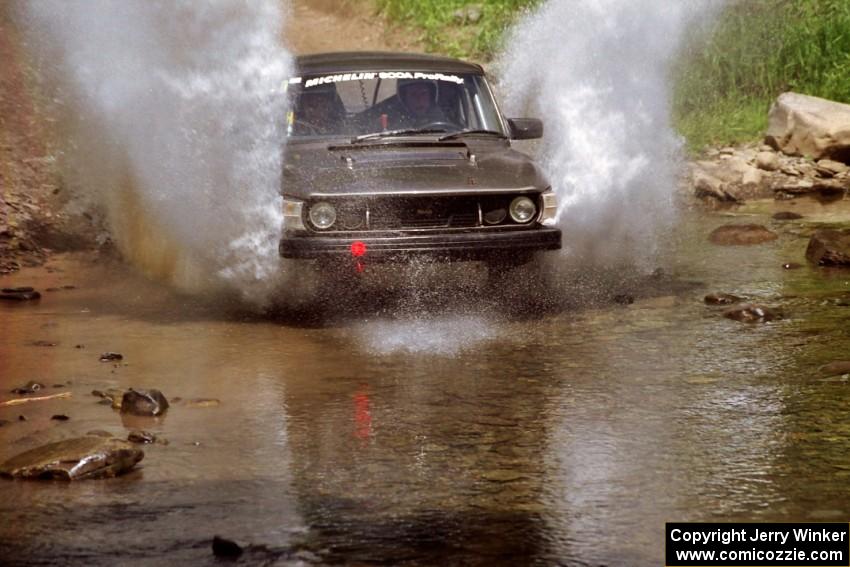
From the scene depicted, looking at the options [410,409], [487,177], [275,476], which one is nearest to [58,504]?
[275,476]

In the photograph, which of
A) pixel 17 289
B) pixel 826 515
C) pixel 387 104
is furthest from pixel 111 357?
pixel 826 515

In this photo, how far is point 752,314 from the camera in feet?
25.3

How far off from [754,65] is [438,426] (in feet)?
38.3

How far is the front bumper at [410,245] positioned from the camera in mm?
7473

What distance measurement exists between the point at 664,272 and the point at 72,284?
4.13m

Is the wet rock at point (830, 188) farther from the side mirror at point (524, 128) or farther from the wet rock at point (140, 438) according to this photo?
the wet rock at point (140, 438)

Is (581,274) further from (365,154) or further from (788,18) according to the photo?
(788,18)

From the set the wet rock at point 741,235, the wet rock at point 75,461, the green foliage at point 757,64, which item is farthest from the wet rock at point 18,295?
the green foliage at point 757,64

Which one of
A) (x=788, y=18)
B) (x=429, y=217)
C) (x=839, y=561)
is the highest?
(x=788, y=18)

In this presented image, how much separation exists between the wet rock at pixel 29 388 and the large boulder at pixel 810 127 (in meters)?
9.64

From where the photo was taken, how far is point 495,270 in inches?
320

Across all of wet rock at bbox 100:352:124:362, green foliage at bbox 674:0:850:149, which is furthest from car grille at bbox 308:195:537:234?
green foliage at bbox 674:0:850:149

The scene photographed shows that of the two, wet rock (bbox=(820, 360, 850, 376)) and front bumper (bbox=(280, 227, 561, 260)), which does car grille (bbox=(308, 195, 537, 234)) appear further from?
wet rock (bbox=(820, 360, 850, 376))

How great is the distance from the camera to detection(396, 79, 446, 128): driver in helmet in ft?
28.3
